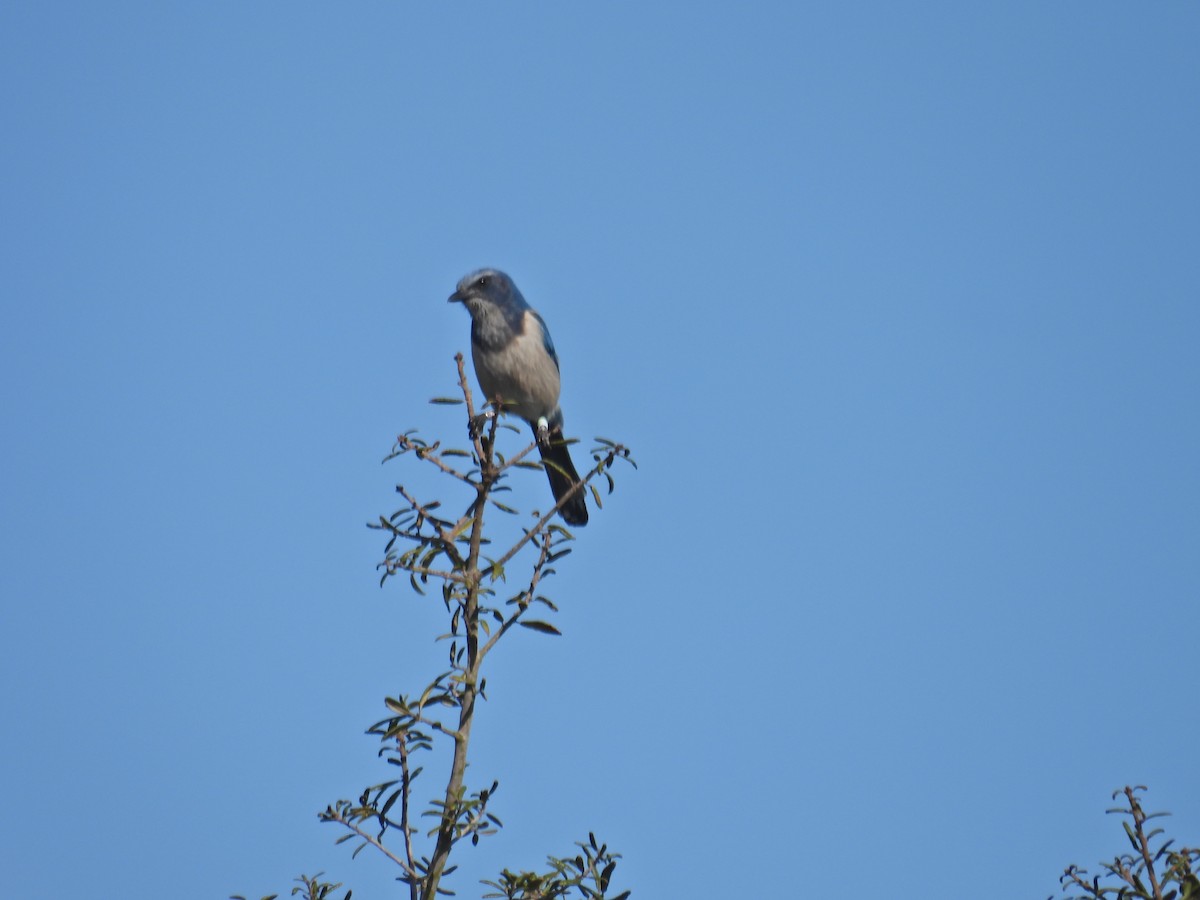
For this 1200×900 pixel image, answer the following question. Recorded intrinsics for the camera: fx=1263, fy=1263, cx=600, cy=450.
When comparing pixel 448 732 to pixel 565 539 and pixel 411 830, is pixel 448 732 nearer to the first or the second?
pixel 411 830

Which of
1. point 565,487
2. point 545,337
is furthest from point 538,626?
point 545,337

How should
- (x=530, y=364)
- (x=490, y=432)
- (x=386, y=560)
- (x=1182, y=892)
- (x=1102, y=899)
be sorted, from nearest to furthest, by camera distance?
(x=1182, y=892) < (x=1102, y=899) < (x=386, y=560) < (x=490, y=432) < (x=530, y=364)

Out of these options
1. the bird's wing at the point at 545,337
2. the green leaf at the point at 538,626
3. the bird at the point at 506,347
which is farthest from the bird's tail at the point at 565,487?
the green leaf at the point at 538,626

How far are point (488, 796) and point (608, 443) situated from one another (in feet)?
4.35

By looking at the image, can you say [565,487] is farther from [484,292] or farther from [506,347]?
[484,292]

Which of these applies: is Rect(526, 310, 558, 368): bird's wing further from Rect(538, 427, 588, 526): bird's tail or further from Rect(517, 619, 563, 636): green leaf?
Rect(517, 619, 563, 636): green leaf

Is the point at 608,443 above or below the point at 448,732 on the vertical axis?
above

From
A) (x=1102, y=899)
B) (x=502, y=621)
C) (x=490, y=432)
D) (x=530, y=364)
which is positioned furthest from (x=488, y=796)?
(x=530, y=364)

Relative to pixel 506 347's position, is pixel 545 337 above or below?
above

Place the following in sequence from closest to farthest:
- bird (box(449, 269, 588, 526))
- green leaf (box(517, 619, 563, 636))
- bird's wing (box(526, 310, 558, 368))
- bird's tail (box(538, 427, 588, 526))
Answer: green leaf (box(517, 619, 563, 636))
bird's tail (box(538, 427, 588, 526))
bird (box(449, 269, 588, 526))
bird's wing (box(526, 310, 558, 368))

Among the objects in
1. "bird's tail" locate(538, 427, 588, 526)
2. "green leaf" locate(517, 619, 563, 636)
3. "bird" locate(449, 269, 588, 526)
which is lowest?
"green leaf" locate(517, 619, 563, 636)

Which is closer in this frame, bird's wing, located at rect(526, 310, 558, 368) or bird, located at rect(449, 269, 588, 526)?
bird, located at rect(449, 269, 588, 526)

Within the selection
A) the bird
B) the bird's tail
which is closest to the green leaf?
the bird's tail

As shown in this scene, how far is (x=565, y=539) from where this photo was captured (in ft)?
12.0
